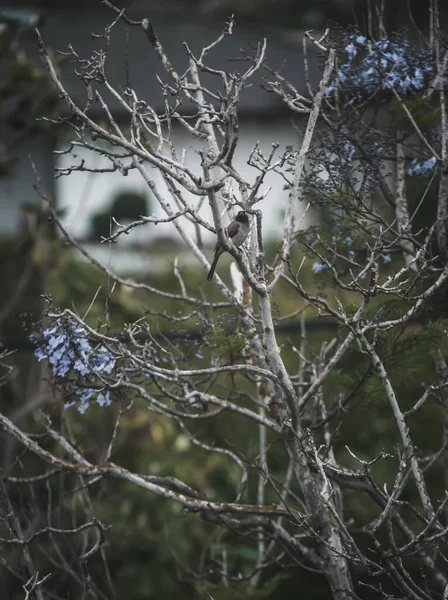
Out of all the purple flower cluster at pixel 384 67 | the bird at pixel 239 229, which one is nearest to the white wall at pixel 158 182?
the purple flower cluster at pixel 384 67

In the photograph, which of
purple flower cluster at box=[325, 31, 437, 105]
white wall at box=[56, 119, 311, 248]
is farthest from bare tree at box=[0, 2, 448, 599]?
white wall at box=[56, 119, 311, 248]

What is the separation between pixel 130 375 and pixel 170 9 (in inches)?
343

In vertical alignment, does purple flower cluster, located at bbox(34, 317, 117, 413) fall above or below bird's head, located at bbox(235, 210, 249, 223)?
below

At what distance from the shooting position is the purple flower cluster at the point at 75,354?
2104 mm

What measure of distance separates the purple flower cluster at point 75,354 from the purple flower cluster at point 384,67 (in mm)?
1125

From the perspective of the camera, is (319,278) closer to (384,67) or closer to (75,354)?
(384,67)

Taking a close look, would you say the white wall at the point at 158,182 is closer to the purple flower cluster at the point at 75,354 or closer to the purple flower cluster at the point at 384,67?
the purple flower cluster at the point at 384,67

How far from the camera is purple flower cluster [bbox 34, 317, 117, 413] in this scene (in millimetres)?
2104

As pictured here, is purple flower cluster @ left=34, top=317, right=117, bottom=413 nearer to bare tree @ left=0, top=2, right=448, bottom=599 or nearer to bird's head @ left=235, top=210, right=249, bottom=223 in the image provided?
bare tree @ left=0, top=2, right=448, bottom=599

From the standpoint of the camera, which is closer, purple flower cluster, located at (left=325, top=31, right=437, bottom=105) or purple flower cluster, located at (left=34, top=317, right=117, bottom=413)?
purple flower cluster, located at (left=34, top=317, right=117, bottom=413)

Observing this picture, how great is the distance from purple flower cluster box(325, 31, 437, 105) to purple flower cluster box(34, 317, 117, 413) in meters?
1.12

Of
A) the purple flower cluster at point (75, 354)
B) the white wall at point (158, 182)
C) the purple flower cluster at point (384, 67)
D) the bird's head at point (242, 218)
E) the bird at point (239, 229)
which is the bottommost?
the purple flower cluster at point (75, 354)

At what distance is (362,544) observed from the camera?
3021 millimetres

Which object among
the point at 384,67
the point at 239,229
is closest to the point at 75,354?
the point at 239,229
